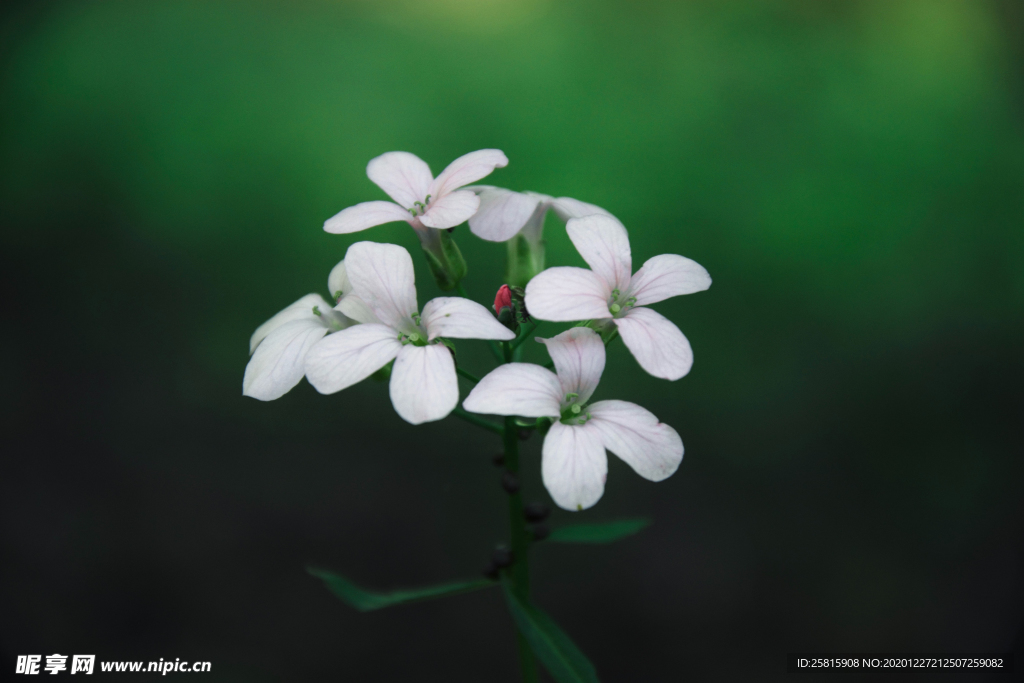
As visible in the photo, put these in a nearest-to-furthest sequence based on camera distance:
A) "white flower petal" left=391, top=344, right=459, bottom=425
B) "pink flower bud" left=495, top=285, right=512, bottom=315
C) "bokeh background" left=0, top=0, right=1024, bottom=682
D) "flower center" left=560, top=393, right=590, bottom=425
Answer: "white flower petal" left=391, top=344, right=459, bottom=425 < "flower center" left=560, top=393, right=590, bottom=425 < "pink flower bud" left=495, top=285, right=512, bottom=315 < "bokeh background" left=0, top=0, right=1024, bottom=682

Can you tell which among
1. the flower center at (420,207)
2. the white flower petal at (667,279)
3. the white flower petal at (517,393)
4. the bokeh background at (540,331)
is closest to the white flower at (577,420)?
the white flower petal at (517,393)

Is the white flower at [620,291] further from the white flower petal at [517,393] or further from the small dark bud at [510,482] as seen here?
the small dark bud at [510,482]

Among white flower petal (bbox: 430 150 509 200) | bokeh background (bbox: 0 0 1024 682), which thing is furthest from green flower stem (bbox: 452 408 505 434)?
bokeh background (bbox: 0 0 1024 682)

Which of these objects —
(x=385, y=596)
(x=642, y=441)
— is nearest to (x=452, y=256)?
(x=642, y=441)

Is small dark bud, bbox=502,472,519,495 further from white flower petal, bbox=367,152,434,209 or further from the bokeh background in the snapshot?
the bokeh background

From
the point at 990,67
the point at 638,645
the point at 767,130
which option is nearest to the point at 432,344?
the point at 638,645

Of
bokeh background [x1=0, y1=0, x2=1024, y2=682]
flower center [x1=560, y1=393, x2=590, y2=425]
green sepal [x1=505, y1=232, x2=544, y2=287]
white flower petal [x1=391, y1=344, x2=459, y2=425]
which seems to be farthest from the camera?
bokeh background [x1=0, y1=0, x2=1024, y2=682]

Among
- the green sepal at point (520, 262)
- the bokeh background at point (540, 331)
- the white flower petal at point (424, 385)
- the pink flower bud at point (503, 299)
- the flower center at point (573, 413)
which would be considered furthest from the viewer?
the bokeh background at point (540, 331)
